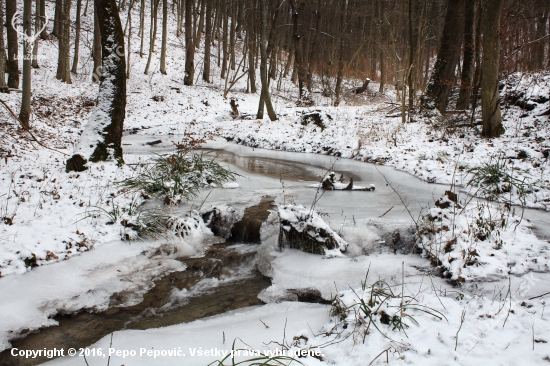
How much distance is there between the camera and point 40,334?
2.98 m

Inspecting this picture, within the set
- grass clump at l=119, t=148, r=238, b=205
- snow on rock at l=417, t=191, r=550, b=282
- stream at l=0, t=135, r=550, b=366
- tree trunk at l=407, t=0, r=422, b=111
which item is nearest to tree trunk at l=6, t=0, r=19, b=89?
stream at l=0, t=135, r=550, b=366

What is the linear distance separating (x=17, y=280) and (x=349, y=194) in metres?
5.38

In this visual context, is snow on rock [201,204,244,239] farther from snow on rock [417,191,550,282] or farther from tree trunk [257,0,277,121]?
tree trunk [257,0,277,121]

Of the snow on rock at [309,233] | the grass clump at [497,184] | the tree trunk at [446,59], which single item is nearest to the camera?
the snow on rock at [309,233]

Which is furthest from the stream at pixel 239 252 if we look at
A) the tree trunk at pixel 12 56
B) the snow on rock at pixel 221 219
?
the tree trunk at pixel 12 56

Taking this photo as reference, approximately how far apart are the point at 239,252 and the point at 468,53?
38.6 feet

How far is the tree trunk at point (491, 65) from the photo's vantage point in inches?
324

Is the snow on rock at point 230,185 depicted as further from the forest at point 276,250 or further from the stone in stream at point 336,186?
the stone in stream at point 336,186

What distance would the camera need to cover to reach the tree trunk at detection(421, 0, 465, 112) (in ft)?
40.2

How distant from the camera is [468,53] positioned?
12047 mm

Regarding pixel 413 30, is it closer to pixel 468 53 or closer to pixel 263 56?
pixel 468 53

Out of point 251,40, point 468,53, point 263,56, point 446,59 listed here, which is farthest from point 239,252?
point 251,40

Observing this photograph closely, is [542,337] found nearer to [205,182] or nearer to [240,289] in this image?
[240,289]

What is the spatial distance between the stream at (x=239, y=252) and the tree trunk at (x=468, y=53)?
5278 mm
